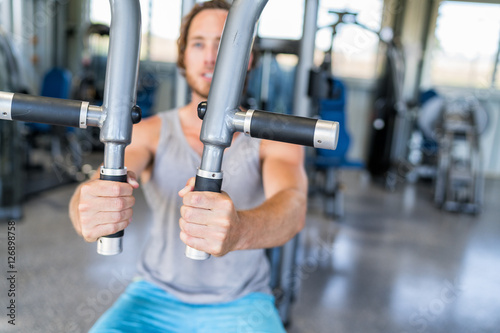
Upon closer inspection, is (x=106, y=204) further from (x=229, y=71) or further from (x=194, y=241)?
(x=229, y=71)

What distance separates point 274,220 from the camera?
854mm

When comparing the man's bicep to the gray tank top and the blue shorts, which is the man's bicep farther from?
the blue shorts

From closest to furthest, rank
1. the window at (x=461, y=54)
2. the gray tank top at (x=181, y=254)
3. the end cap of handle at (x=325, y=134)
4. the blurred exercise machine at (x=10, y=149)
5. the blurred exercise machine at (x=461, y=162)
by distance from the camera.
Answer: the end cap of handle at (x=325, y=134) < the gray tank top at (x=181, y=254) < the blurred exercise machine at (x=10, y=149) < the blurred exercise machine at (x=461, y=162) < the window at (x=461, y=54)

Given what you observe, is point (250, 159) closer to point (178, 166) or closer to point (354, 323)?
point (178, 166)

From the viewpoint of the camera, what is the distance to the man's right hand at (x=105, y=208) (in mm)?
461

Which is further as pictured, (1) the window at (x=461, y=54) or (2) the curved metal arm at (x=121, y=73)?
(1) the window at (x=461, y=54)

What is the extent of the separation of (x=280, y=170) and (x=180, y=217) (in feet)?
1.12

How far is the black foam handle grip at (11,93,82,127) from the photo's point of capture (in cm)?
41

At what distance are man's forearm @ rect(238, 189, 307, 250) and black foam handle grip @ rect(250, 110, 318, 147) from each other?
0.24 m

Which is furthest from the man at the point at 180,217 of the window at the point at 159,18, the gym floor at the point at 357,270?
the gym floor at the point at 357,270

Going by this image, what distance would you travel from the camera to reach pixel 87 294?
2.19 metres

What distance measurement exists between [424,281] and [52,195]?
10.5 ft

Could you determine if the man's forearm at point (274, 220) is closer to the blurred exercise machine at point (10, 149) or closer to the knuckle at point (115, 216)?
the knuckle at point (115, 216)

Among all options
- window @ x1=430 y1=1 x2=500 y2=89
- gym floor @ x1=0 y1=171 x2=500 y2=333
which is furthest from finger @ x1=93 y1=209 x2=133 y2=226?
window @ x1=430 y1=1 x2=500 y2=89
